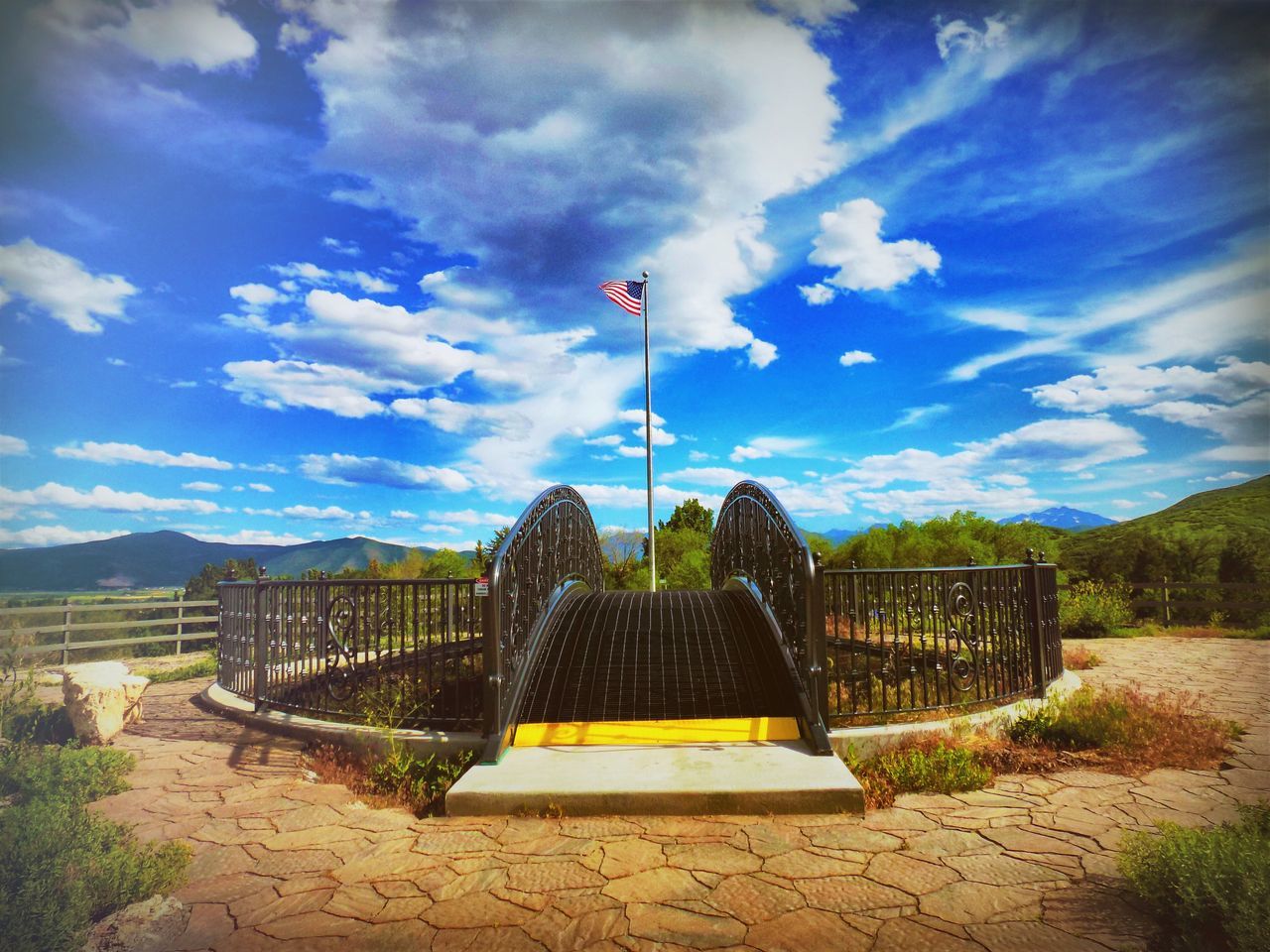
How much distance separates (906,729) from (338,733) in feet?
16.0

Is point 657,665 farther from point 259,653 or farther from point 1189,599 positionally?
point 1189,599

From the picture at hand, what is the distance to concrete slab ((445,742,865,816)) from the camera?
4.48 m

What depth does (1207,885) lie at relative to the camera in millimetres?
2803

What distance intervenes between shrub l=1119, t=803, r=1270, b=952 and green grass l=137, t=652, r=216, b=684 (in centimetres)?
1263

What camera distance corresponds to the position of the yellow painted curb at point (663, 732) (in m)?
5.66

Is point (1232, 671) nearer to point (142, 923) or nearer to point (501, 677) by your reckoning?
point (501, 677)

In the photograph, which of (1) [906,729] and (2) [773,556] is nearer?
(1) [906,729]

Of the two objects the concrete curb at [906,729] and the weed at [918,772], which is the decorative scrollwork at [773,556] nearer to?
the concrete curb at [906,729]

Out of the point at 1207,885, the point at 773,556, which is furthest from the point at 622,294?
the point at 1207,885

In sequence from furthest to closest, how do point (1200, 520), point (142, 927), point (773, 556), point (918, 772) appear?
point (1200, 520) → point (773, 556) → point (918, 772) → point (142, 927)

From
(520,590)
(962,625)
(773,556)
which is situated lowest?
(962,625)

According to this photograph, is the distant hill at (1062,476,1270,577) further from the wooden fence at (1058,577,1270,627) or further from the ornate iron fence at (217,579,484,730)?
the ornate iron fence at (217,579,484,730)

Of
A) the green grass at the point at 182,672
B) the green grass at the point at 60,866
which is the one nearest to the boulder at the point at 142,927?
the green grass at the point at 60,866

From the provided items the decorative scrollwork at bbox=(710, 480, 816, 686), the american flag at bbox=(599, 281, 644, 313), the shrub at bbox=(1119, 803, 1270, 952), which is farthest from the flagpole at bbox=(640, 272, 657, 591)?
the shrub at bbox=(1119, 803, 1270, 952)
